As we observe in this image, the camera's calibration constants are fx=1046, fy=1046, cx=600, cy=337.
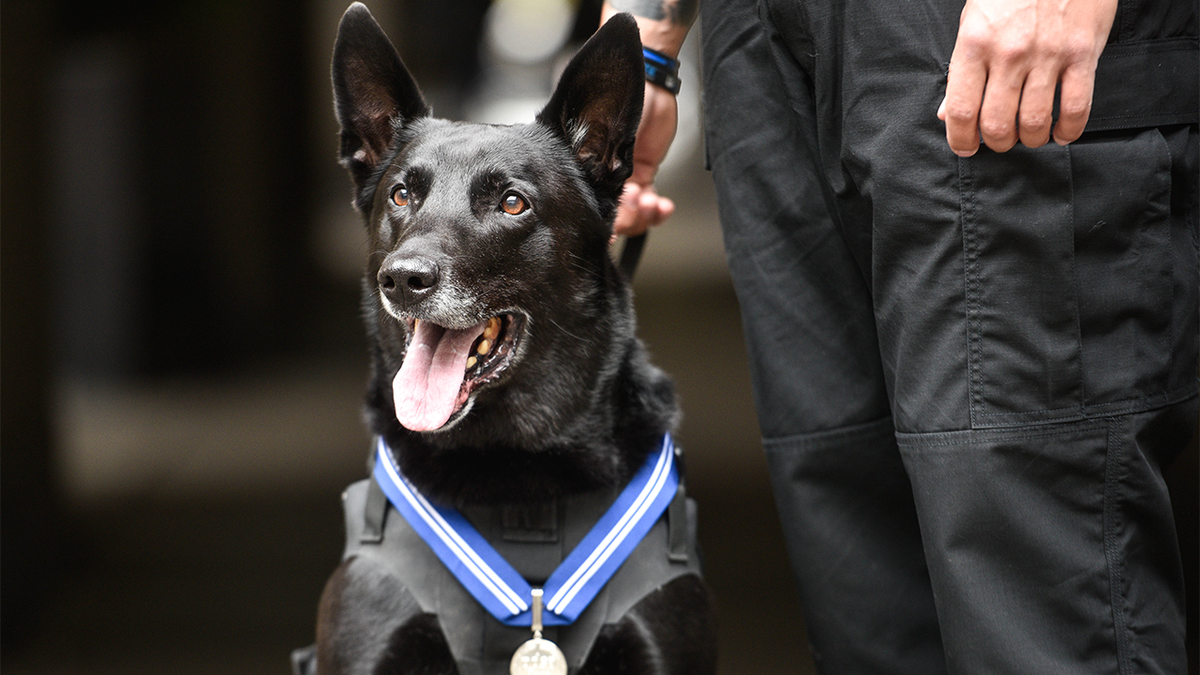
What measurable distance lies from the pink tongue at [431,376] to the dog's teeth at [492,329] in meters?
0.02

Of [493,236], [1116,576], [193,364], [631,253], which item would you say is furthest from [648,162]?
[193,364]

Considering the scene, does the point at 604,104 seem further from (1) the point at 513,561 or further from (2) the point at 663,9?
(1) the point at 513,561

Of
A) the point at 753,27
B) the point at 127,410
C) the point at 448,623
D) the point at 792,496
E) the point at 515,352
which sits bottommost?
the point at 127,410

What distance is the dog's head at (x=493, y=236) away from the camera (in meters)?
1.77

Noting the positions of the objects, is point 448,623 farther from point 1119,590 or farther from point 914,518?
point 1119,590

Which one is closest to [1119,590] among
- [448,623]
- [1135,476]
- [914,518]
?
[1135,476]

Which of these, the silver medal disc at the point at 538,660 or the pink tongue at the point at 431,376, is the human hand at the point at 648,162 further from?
the silver medal disc at the point at 538,660

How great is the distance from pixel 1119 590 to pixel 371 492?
1.18m

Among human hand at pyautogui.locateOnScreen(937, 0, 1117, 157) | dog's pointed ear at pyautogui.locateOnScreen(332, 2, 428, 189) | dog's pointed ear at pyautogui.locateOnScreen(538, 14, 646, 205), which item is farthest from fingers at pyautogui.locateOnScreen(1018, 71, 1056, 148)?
dog's pointed ear at pyautogui.locateOnScreen(332, 2, 428, 189)

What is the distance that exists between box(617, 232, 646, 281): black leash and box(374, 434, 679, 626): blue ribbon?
522 mm

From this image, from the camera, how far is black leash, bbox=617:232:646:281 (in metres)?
2.17

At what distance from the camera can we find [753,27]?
1.73 m

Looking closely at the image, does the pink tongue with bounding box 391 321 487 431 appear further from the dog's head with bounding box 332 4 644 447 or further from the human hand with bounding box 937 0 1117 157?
the human hand with bounding box 937 0 1117 157

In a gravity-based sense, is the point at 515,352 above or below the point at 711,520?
above
